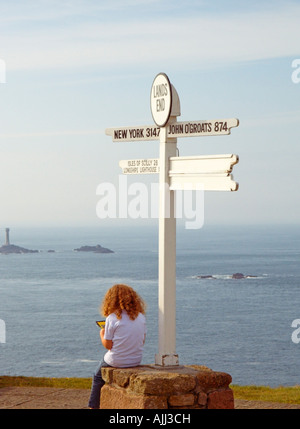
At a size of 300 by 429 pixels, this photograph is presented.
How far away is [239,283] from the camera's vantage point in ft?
432

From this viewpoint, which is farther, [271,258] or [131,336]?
[271,258]

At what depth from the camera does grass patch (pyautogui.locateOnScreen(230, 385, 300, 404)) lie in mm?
10064

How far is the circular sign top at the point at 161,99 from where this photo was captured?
808cm

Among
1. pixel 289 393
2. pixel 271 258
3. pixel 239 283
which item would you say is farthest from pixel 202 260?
pixel 289 393

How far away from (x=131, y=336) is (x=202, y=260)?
523 ft

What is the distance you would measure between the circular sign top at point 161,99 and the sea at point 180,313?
5337 centimetres

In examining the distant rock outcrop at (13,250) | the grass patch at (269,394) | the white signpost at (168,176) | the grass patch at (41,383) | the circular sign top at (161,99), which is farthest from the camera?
the distant rock outcrop at (13,250)

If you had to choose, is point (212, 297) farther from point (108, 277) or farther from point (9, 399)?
point (9, 399)

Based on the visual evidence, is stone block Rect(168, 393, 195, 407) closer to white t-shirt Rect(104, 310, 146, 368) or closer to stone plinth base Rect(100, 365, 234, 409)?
stone plinth base Rect(100, 365, 234, 409)

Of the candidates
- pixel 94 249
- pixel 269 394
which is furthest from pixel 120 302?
pixel 94 249

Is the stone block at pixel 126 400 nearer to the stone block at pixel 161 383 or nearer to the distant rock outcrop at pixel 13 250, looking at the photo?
the stone block at pixel 161 383

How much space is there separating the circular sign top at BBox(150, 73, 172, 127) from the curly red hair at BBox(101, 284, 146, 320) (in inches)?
73.0

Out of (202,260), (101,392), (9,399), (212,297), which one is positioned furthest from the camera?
(202,260)

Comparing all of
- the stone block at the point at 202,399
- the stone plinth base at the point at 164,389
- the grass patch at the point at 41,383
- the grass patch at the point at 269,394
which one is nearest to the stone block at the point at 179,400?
the stone plinth base at the point at 164,389
